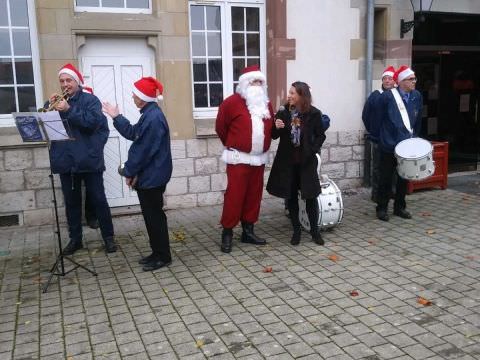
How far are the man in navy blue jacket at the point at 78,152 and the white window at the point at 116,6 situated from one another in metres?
1.68

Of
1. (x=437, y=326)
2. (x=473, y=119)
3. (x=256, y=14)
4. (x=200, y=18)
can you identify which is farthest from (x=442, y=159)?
(x=437, y=326)

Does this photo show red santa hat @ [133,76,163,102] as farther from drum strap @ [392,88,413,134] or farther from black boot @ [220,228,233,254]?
drum strap @ [392,88,413,134]

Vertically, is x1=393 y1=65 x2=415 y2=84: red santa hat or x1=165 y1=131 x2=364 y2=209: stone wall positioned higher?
x1=393 y1=65 x2=415 y2=84: red santa hat

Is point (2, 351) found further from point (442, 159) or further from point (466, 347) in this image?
point (442, 159)

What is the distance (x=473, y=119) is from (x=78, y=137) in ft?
26.3

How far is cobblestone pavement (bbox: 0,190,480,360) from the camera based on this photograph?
11.2ft

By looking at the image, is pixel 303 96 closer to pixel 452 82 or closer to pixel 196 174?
pixel 196 174

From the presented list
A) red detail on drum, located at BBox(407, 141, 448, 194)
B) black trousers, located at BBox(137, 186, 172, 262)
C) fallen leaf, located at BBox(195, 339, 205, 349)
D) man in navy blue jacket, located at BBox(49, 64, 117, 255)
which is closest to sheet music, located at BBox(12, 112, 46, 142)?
man in navy blue jacket, located at BBox(49, 64, 117, 255)

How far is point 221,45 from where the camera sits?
23.9 ft

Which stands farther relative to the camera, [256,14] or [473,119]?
[473,119]

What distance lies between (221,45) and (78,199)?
130 inches

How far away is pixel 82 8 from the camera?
643 centimetres

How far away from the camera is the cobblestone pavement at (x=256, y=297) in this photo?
Result: 11.2ft

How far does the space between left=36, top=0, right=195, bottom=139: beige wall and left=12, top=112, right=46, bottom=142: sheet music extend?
2.09 metres
